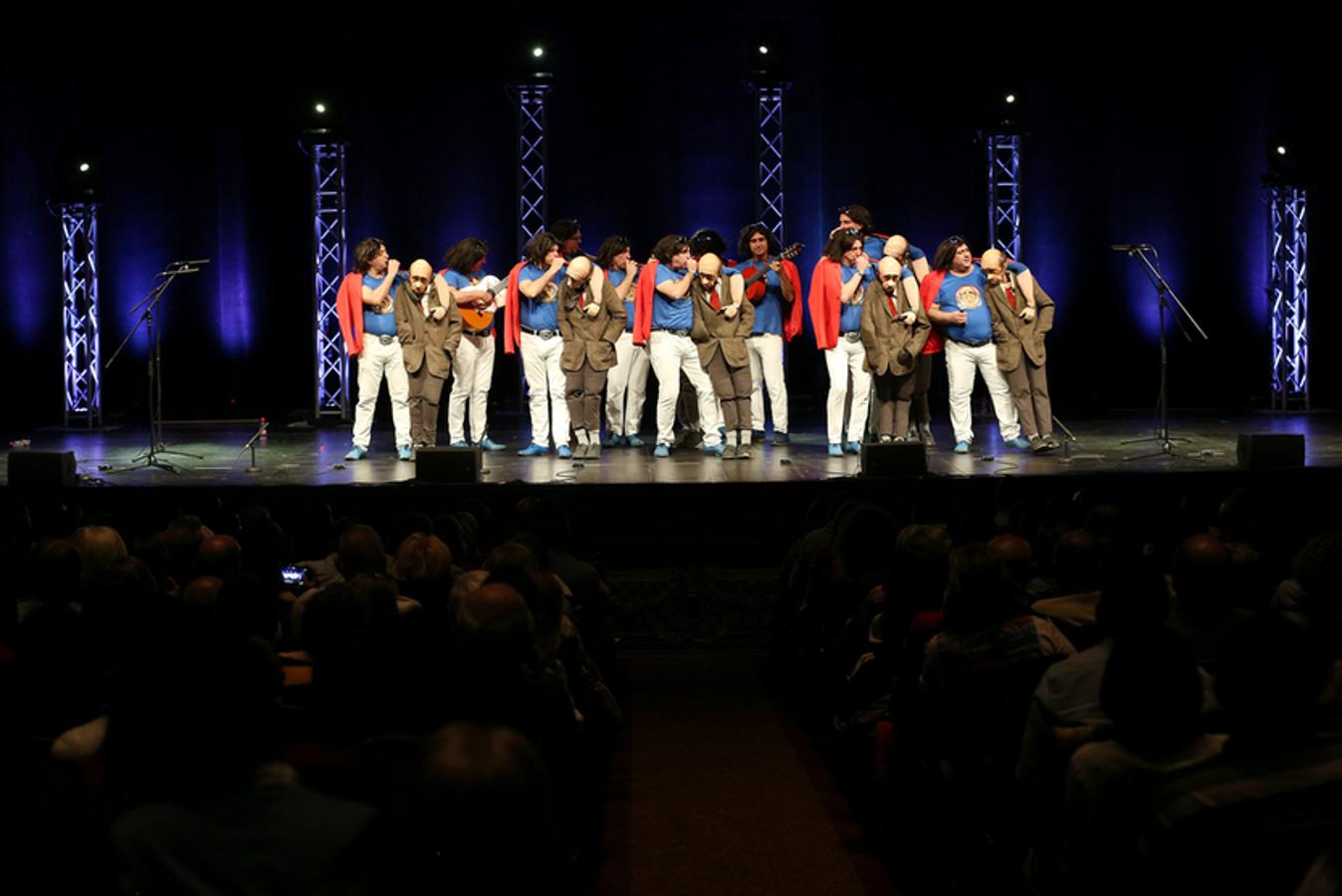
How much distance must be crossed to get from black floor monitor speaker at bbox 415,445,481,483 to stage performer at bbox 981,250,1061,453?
452 cm

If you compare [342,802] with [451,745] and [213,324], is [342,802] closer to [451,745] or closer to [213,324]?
[451,745]

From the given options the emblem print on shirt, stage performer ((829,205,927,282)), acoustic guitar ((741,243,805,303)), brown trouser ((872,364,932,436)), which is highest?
stage performer ((829,205,927,282))

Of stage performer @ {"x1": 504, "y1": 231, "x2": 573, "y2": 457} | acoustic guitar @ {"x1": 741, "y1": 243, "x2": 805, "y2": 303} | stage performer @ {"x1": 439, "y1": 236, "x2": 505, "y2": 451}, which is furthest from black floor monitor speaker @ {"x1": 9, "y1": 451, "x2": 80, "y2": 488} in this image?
acoustic guitar @ {"x1": 741, "y1": 243, "x2": 805, "y2": 303}

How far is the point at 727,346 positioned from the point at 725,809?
21.8ft

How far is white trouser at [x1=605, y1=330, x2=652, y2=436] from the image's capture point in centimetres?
1295

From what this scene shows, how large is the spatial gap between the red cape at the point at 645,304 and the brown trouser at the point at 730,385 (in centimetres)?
57

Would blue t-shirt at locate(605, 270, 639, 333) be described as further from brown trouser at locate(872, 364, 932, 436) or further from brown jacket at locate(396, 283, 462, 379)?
brown trouser at locate(872, 364, 932, 436)

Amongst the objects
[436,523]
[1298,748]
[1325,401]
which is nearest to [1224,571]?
[1298,748]

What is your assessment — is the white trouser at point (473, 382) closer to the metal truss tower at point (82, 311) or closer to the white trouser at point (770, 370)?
the white trouser at point (770, 370)

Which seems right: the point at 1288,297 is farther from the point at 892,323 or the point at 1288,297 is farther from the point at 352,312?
the point at 352,312

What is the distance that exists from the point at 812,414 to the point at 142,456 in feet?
23.2

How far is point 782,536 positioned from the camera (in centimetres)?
928

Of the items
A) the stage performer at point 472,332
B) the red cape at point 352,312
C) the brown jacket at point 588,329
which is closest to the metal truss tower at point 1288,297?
the brown jacket at point 588,329

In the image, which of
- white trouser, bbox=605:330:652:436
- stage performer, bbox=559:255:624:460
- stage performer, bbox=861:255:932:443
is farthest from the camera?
white trouser, bbox=605:330:652:436
